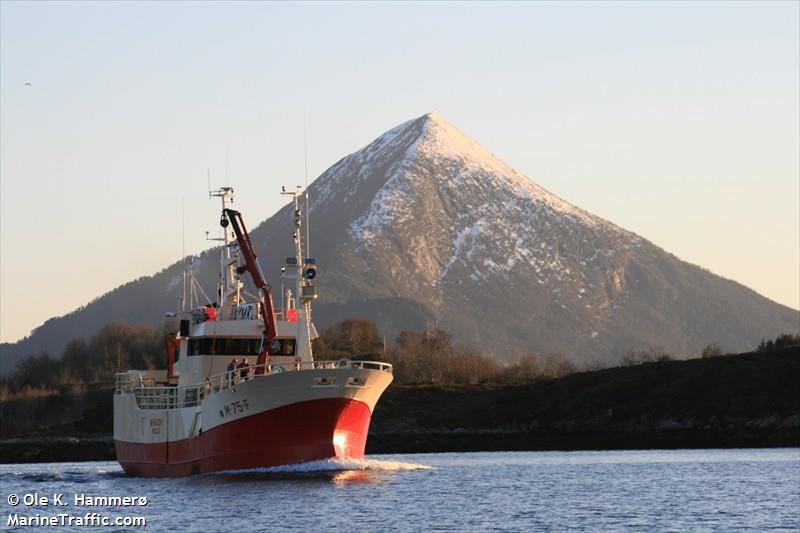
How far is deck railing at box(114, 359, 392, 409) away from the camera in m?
77.9

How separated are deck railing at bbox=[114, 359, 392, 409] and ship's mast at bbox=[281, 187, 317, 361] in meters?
1.09

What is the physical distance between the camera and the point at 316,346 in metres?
188

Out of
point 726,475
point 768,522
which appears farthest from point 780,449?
point 768,522

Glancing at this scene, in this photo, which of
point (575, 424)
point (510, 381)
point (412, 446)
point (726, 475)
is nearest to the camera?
point (726, 475)

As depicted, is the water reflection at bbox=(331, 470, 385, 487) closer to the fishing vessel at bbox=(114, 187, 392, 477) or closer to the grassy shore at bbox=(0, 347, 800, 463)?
Answer: the fishing vessel at bbox=(114, 187, 392, 477)

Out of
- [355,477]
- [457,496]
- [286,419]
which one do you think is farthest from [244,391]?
[457,496]

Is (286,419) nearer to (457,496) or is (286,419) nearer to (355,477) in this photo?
(355,477)

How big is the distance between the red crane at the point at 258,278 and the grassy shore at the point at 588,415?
42.4 metres

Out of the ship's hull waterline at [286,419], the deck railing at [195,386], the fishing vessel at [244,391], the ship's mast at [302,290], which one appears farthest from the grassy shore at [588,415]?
the ship's hull waterline at [286,419]

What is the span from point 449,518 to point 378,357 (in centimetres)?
13020

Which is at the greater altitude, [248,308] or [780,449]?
[248,308]

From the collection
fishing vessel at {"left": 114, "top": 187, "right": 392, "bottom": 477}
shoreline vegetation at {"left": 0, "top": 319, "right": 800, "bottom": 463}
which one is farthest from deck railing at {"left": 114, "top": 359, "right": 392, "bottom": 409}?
shoreline vegetation at {"left": 0, "top": 319, "right": 800, "bottom": 463}

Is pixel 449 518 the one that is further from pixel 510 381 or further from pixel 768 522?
pixel 510 381

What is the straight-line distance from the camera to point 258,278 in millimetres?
85000
